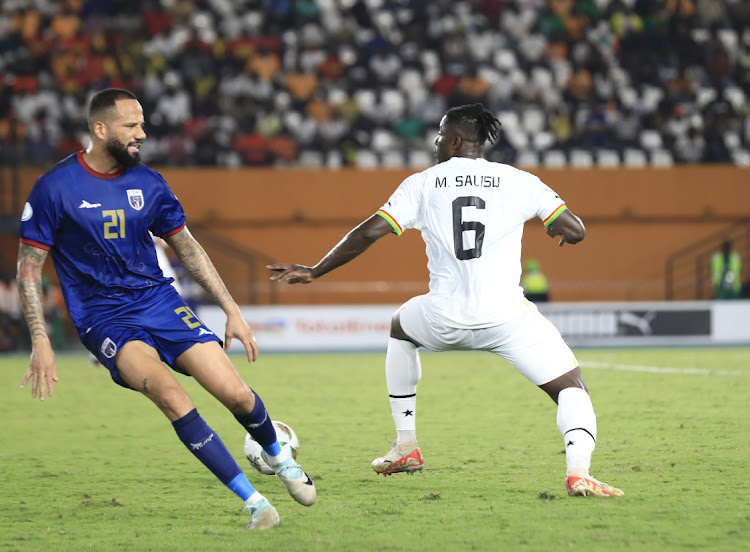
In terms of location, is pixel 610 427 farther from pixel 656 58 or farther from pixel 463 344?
pixel 656 58

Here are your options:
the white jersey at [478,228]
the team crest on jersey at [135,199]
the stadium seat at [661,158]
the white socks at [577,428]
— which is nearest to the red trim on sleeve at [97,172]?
the team crest on jersey at [135,199]

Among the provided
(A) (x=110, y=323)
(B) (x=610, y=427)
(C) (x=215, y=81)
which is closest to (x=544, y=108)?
(C) (x=215, y=81)

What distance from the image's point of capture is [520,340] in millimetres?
5977

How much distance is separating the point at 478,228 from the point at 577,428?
47.7 inches

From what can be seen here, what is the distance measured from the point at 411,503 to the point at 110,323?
1851 millimetres

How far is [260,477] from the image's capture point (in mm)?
6887

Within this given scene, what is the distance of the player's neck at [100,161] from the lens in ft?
17.8

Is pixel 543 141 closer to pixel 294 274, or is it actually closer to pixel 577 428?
pixel 294 274

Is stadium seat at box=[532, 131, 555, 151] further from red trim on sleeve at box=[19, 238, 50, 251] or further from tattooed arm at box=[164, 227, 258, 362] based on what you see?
red trim on sleeve at box=[19, 238, 50, 251]

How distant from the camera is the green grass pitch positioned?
502 cm

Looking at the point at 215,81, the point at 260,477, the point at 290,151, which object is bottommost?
the point at 260,477

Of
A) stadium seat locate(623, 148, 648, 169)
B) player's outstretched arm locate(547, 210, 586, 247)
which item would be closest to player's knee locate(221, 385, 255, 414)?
player's outstretched arm locate(547, 210, 586, 247)

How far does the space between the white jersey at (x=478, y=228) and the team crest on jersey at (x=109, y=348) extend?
1.70m

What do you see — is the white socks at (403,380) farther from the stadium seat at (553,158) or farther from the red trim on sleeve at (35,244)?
the stadium seat at (553,158)
